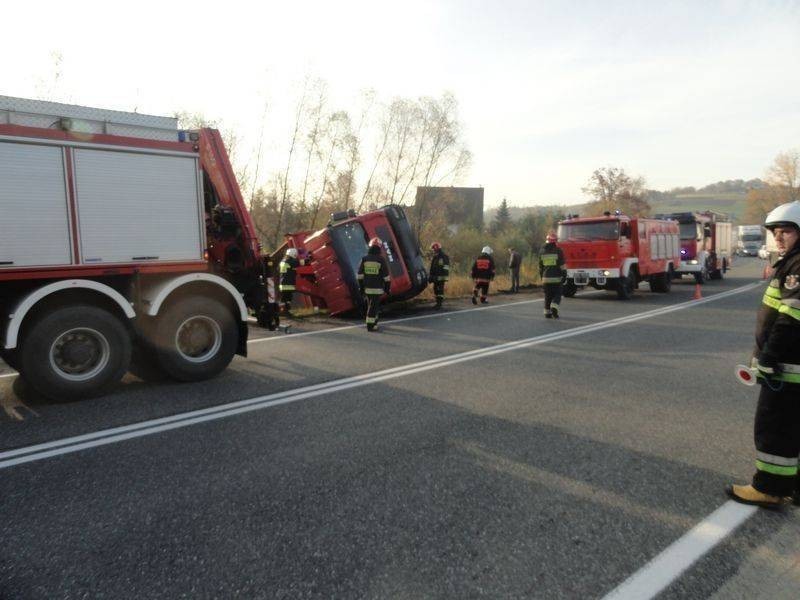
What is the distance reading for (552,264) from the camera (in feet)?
38.3

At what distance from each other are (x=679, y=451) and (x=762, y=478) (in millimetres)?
901

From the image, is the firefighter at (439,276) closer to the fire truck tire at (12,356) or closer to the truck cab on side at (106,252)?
the truck cab on side at (106,252)

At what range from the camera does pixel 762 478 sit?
10.7ft

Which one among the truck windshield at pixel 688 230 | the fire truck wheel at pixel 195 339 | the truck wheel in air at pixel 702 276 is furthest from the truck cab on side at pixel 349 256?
the truck windshield at pixel 688 230

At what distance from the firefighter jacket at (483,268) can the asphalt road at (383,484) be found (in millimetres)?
7496

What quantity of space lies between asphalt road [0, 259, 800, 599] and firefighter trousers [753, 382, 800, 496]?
0.63 feet

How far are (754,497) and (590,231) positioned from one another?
13.3 meters

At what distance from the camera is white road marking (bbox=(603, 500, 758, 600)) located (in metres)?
2.48

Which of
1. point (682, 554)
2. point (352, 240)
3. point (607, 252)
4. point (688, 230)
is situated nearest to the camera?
point (682, 554)

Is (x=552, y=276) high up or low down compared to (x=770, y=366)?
up

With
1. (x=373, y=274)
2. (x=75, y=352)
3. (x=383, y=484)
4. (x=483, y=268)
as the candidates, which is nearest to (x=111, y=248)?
(x=75, y=352)

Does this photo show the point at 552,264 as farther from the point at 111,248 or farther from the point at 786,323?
the point at 786,323

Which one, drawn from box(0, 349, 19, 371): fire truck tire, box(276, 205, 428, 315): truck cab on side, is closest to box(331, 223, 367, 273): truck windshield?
box(276, 205, 428, 315): truck cab on side

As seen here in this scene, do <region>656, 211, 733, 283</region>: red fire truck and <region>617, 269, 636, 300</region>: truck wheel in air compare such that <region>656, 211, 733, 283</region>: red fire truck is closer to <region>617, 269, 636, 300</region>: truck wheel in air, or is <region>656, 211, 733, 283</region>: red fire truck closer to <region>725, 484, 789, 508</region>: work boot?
<region>617, 269, 636, 300</region>: truck wheel in air
